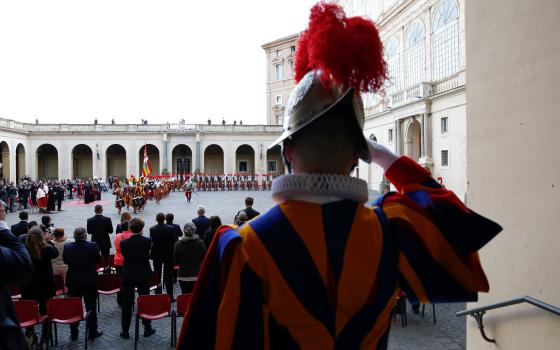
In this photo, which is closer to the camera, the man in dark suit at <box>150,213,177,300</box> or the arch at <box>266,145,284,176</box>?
the man in dark suit at <box>150,213,177,300</box>

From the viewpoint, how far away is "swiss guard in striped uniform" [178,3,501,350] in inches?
51.5

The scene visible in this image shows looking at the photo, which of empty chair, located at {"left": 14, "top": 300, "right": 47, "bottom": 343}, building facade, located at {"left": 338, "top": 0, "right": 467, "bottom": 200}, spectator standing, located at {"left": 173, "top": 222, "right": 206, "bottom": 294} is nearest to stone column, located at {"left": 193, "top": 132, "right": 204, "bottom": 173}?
building facade, located at {"left": 338, "top": 0, "right": 467, "bottom": 200}

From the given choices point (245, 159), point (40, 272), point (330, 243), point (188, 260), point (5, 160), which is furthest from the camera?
point (245, 159)

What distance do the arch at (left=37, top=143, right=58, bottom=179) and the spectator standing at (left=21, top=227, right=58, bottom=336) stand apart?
47.4 m

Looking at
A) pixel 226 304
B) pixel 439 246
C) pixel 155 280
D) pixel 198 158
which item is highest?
pixel 198 158

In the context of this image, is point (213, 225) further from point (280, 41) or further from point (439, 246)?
point (280, 41)

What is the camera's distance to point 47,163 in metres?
48.1

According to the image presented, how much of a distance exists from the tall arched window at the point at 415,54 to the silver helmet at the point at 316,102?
26536 mm

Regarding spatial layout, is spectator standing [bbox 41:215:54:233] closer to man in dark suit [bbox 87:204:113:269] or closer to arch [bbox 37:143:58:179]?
man in dark suit [bbox 87:204:113:269]

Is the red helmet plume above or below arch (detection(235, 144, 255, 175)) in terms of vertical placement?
below

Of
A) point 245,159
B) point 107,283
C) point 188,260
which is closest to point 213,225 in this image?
point 188,260

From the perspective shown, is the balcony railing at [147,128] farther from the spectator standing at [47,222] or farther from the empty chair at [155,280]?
the empty chair at [155,280]

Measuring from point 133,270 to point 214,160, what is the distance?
146 feet

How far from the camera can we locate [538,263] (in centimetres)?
264
